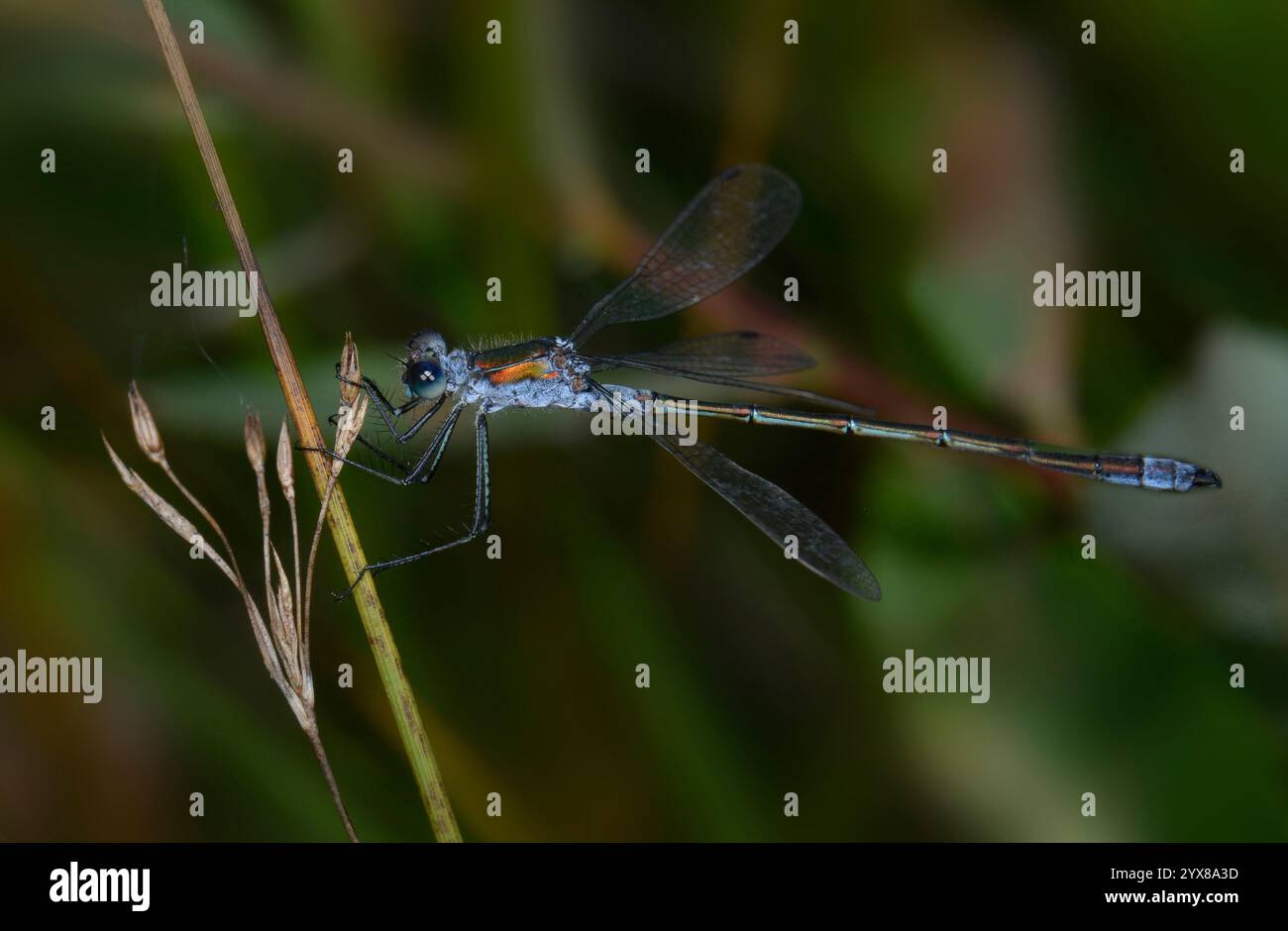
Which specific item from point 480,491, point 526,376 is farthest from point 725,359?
point 480,491

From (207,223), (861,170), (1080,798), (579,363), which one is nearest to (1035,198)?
(861,170)
